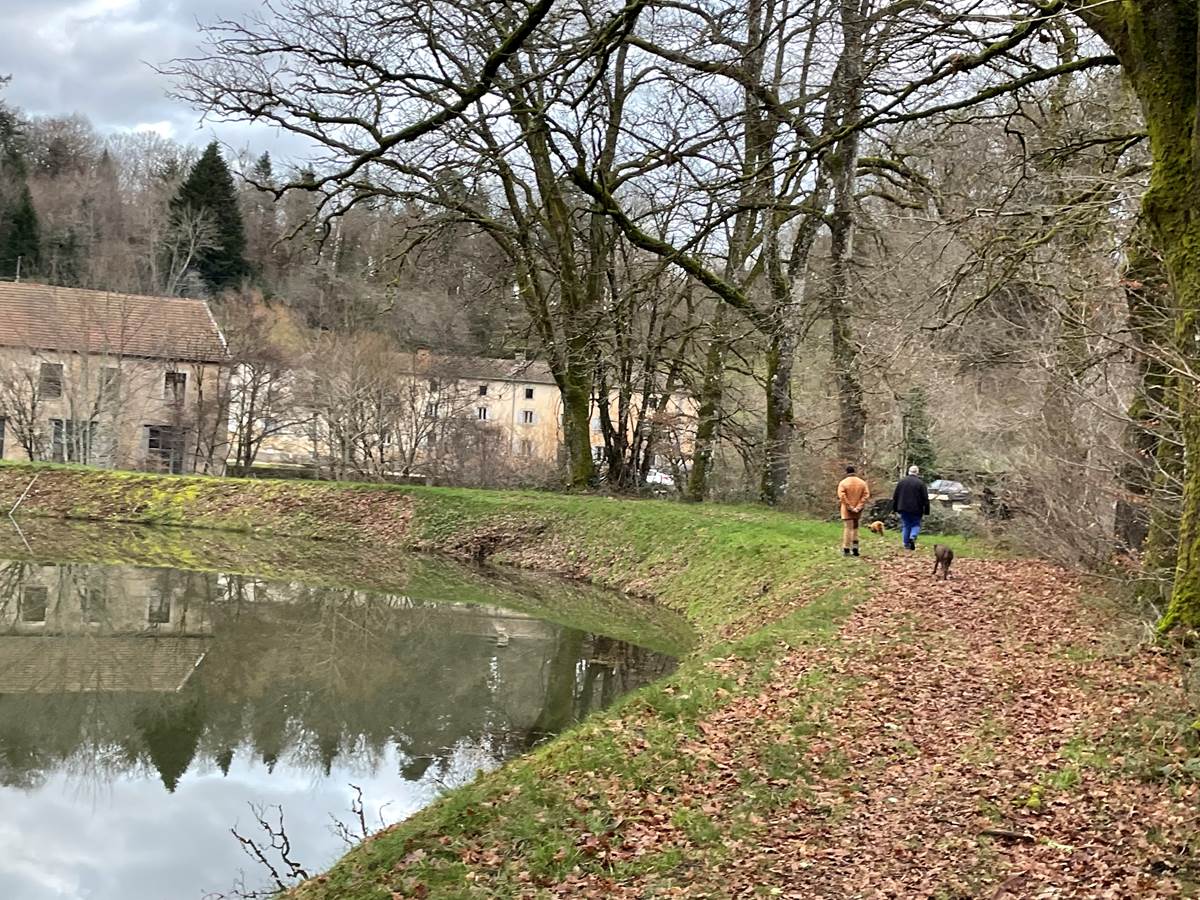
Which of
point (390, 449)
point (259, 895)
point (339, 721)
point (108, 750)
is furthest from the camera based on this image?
point (390, 449)

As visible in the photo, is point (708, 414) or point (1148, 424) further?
point (708, 414)

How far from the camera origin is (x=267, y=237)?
58.0 meters

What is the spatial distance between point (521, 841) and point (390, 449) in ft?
113

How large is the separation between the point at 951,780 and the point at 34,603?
55.0ft

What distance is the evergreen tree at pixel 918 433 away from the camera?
2444cm

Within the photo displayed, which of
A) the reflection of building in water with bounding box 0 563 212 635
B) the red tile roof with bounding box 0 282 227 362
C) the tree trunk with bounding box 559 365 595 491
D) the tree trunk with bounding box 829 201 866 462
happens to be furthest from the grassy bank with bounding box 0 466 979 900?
the red tile roof with bounding box 0 282 227 362

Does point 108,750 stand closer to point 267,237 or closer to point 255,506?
point 255,506

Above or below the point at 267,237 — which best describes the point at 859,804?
below

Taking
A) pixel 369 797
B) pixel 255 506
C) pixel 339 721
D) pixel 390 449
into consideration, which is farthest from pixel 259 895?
pixel 390 449

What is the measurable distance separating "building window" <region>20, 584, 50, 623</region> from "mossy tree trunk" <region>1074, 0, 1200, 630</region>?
53.9 ft

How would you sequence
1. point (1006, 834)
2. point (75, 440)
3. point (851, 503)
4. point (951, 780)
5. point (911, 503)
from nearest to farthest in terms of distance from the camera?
point (1006, 834) → point (951, 780) → point (851, 503) → point (911, 503) → point (75, 440)

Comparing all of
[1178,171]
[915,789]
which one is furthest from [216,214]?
[915,789]

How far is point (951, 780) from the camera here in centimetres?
684

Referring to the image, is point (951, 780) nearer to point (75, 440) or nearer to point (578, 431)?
point (578, 431)
